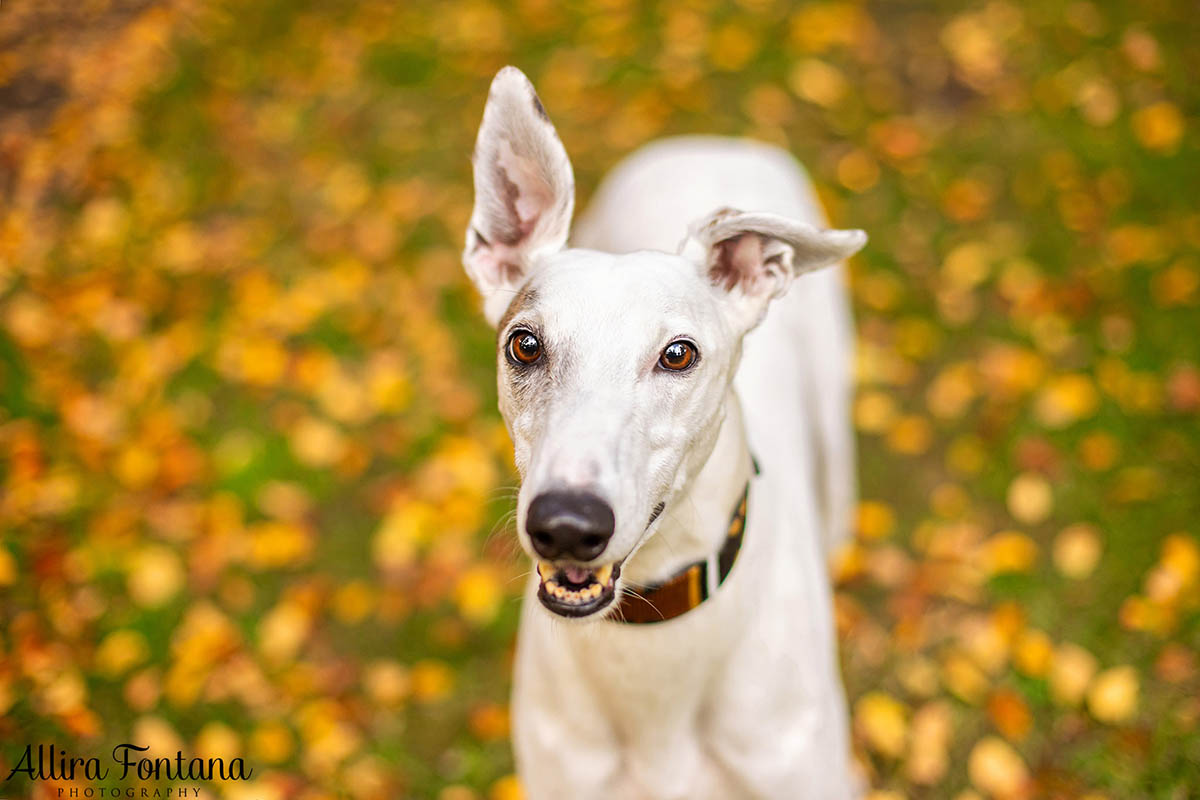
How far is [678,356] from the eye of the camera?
213 cm

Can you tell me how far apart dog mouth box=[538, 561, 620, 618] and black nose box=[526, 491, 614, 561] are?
0.15m

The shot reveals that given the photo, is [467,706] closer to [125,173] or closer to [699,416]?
[699,416]

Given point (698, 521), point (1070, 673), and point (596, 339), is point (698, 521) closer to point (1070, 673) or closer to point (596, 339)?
point (596, 339)

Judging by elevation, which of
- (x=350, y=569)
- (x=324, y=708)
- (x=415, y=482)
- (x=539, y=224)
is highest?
(x=539, y=224)

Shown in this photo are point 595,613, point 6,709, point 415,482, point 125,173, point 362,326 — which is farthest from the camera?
point 125,173

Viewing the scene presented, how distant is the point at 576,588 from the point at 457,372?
3.25 metres

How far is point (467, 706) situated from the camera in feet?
12.8

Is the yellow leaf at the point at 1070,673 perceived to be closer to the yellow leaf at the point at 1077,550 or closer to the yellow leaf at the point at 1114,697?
the yellow leaf at the point at 1114,697

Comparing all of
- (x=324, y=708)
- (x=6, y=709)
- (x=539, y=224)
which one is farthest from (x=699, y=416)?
(x=6, y=709)

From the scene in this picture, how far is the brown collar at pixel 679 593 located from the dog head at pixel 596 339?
25 cm

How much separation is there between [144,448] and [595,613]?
3691mm

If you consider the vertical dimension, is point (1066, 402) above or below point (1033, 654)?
above

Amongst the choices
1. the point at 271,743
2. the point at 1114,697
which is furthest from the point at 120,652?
the point at 1114,697

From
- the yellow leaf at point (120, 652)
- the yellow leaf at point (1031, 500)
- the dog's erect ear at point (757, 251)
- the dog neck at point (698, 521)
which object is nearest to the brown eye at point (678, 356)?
the dog neck at point (698, 521)
